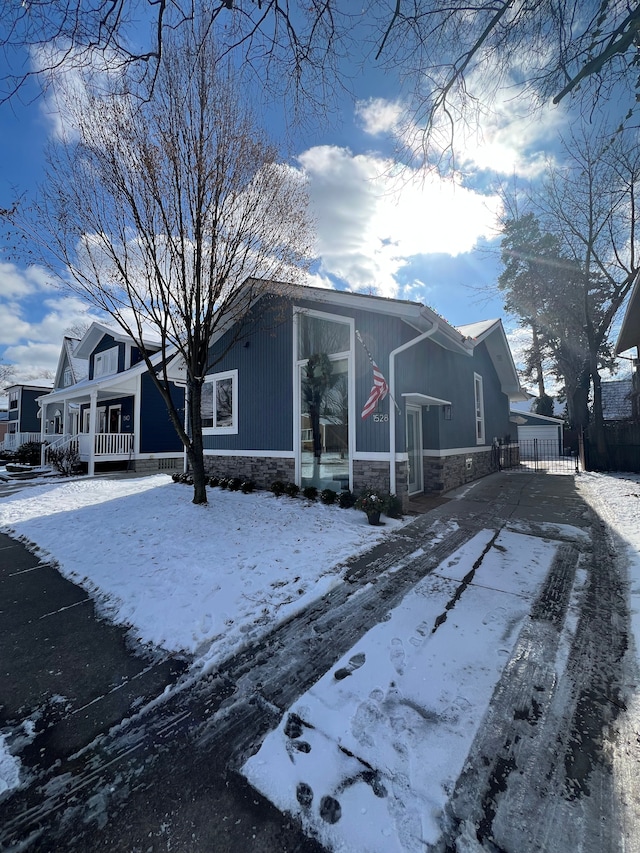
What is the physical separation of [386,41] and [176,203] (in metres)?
4.60

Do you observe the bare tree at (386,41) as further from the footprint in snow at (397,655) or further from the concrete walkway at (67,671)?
the footprint in snow at (397,655)

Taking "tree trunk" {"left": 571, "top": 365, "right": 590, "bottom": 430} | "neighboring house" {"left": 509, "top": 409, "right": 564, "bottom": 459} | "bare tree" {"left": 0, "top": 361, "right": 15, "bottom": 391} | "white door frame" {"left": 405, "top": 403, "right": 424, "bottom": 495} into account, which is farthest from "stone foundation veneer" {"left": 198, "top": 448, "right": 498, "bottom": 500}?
"bare tree" {"left": 0, "top": 361, "right": 15, "bottom": 391}

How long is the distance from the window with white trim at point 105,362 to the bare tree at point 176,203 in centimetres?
1292

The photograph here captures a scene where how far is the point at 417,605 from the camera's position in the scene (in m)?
3.42

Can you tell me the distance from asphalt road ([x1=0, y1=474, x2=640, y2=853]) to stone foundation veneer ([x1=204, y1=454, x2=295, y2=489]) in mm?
5431

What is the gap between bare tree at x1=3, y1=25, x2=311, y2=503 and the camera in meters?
6.14

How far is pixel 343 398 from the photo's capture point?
26.3 ft

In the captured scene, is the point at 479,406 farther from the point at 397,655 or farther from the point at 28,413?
the point at 28,413

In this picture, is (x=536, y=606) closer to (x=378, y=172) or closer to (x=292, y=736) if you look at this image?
(x=292, y=736)

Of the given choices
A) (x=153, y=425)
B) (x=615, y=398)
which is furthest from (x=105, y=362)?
(x=615, y=398)

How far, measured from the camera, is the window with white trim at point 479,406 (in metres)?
12.5

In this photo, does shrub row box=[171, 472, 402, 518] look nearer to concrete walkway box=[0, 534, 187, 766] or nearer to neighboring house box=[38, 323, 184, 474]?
concrete walkway box=[0, 534, 187, 766]

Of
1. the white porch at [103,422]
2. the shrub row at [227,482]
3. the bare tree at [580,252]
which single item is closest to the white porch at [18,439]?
the white porch at [103,422]

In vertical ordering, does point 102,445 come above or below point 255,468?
above
